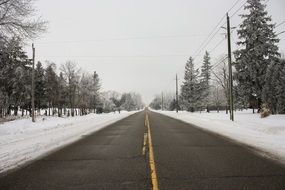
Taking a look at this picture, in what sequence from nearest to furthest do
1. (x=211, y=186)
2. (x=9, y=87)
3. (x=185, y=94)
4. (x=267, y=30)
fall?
(x=211, y=186) < (x=267, y=30) < (x=9, y=87) < (x=185, y=94)

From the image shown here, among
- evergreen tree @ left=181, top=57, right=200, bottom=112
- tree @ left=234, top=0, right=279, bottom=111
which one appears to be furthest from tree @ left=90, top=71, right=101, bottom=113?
tree @ left=234, top=0, right=279, bottom=111

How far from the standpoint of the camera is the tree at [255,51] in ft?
124

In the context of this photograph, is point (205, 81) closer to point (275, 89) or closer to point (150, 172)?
point (275, 89)

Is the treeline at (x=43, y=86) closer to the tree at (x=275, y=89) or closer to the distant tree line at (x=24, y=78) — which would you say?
the distant tree line at (x=24, y=78)

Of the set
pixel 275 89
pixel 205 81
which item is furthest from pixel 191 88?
pixel 275 89

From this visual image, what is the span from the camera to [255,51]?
125ft

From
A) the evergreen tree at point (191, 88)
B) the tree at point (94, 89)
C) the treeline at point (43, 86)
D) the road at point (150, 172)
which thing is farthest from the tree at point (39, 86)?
the road at point (150, 172)

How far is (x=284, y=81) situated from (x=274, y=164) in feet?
83.8

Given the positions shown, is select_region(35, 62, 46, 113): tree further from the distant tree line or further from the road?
the road

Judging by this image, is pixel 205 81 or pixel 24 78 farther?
pixel 205 81

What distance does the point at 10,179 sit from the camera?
6.46 metres

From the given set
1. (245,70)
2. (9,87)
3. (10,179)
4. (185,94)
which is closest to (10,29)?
(10,179)

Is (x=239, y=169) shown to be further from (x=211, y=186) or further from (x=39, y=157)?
(x=39, y=157)

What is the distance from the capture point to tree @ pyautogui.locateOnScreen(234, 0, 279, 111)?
37.7 meters
